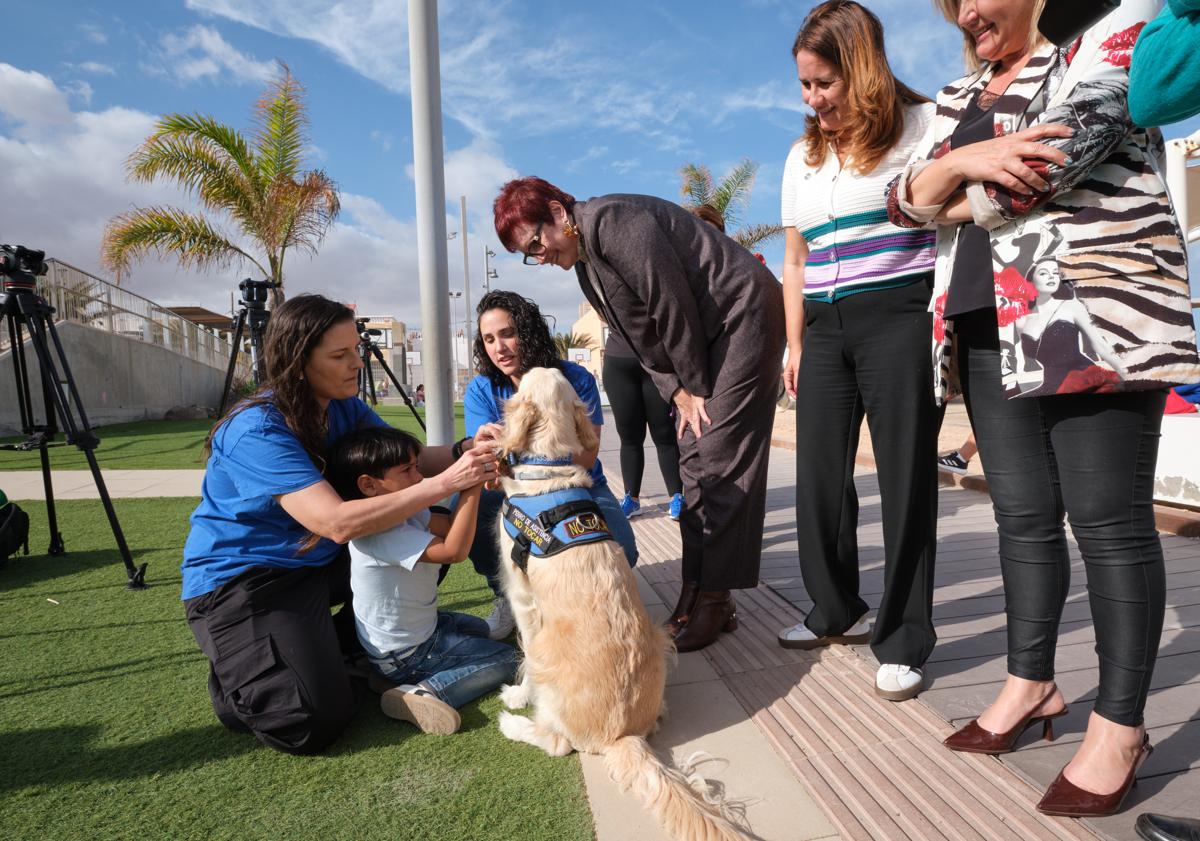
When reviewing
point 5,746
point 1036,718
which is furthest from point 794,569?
point 5,746

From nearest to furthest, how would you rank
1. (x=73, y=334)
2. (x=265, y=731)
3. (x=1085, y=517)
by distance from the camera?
(x=1085, y=517), (x=265, y=731), (x=73, y=334)

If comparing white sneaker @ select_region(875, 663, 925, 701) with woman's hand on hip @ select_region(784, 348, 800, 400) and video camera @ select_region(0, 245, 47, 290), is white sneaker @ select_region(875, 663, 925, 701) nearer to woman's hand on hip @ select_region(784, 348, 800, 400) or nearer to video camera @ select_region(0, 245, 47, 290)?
woman's hand on hip @ select_region(784, 348, 800, 400)

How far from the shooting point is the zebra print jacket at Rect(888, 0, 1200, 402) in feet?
5.26

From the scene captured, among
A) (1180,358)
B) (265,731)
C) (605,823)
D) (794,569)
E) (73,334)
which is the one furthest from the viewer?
(73,334)

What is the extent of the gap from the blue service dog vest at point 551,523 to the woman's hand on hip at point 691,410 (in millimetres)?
786

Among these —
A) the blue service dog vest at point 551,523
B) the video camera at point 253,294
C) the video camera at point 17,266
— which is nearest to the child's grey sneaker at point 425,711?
the blue service dog vest at point 551,523

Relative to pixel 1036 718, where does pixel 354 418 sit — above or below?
above

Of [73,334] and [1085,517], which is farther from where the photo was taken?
[73,334]

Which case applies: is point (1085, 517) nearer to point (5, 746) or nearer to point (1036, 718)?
point (1036, 718)

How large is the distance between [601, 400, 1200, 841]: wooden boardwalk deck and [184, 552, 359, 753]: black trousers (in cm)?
156

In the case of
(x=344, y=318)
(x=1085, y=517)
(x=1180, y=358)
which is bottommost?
(x=1085, y=517)

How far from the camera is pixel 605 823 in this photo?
190 cm

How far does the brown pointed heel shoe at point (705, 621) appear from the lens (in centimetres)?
308

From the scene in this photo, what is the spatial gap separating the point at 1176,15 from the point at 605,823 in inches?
89.4
